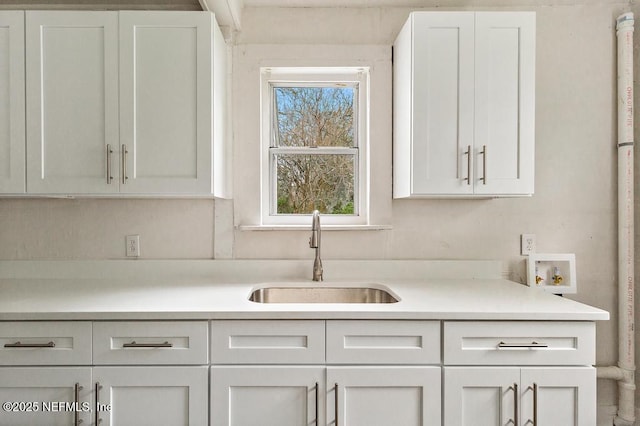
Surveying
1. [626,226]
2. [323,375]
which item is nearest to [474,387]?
[323,375]

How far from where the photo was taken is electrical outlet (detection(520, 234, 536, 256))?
207 centimetres

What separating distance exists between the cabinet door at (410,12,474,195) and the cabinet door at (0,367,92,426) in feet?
4.97

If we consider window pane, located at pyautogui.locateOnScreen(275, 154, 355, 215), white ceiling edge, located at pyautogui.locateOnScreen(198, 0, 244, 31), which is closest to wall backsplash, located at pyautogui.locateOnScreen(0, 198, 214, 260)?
window pane, located at pyautogui.locateOnScreen(275, 154, 355, 215)

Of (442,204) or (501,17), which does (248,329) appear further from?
(501,17)

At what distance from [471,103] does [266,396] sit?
148cm

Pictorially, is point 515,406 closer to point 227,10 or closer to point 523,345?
point 523,345

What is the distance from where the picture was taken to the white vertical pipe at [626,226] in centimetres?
200

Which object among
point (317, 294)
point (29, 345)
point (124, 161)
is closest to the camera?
point (29, 345)

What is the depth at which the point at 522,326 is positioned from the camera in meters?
1.42

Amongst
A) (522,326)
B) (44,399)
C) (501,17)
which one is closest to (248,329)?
(44,399)

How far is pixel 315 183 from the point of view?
219cm

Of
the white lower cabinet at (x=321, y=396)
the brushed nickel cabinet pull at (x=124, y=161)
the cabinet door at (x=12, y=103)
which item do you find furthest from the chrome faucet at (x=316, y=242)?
the cabinet door at (x=12, y=103)

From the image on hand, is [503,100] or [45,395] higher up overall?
[503,100]

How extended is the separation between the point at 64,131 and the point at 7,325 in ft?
2.68
